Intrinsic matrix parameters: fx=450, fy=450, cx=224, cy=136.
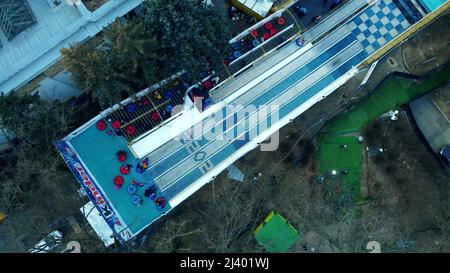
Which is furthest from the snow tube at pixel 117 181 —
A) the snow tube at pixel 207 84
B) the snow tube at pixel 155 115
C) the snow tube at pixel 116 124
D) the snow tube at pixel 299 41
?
the snow tube at pixel 299 41

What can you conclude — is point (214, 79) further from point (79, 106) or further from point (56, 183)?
point (56, 183)

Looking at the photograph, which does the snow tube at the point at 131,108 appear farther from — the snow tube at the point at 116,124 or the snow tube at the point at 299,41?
the snow tube at the point at 299,41

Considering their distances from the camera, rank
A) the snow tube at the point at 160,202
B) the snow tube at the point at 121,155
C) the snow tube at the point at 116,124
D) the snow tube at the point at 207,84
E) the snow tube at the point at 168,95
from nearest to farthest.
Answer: the snow tube at the point at 116,124 < the snow tube at the point at 121,155 < the snow tube at the point at 160,202 < the snow tube at the point at 168,95 < the snow tube at the point at 207,84

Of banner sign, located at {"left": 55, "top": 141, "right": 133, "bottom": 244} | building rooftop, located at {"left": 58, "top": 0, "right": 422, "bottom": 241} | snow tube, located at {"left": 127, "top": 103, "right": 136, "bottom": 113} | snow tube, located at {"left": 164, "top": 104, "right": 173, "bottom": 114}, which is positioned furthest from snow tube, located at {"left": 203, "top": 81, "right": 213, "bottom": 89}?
banner sign, located at {"left": 55, "top": 141, "right": 133, "bottom": 244}

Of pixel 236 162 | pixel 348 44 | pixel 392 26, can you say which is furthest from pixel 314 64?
pixel 236 162

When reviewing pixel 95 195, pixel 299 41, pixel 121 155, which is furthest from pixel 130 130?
pixel 299 41
